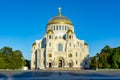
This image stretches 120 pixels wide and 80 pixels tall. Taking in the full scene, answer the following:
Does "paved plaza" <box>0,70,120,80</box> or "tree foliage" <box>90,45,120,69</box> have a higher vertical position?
"tree foliage" <box>90,45,120,69</box>

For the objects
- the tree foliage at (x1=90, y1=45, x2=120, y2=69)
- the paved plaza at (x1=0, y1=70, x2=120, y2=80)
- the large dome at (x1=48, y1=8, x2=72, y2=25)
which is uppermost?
the large dome at (x1=48, y1=8, x2=72, y2=25)

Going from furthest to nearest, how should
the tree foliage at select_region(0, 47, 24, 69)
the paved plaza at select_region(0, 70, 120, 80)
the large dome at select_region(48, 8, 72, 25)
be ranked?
the large dome at select_region(48, 8, 72, 25), the tree foliage at select_region(0, 47, 24, 69), the paved plaza at select_region(0, 70, 120, 80)

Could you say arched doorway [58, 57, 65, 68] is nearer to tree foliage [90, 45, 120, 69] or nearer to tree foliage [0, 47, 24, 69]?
tree foliage [90, 45, 120, 69]

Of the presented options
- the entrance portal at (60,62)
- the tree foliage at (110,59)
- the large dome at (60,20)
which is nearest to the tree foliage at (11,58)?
the entrance portal at (60,62)

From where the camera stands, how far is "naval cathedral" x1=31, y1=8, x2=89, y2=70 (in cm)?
10582

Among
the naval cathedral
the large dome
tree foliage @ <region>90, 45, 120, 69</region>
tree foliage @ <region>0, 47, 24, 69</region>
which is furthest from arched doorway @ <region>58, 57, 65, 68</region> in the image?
tree foliage @ <region>0, 47, 24, 69</region>

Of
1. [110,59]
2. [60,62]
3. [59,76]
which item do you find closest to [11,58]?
[60,62]

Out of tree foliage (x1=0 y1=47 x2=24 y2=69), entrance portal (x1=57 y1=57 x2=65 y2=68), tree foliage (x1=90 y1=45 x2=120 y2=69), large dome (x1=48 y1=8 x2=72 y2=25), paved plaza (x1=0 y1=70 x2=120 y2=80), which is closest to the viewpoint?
paved plaza (x1=0 y1=70 x2=120 y2=80)

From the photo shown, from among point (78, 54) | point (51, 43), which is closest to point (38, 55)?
point (51, 43)

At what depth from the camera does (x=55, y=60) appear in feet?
345

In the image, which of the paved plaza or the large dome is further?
the large dome

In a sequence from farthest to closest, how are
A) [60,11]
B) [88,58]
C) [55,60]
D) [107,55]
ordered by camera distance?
[60,11]
[88,58]
[55,60]
[107,55]

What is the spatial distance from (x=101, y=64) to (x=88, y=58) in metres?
20.8

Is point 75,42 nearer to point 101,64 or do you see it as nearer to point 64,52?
point 64,52
